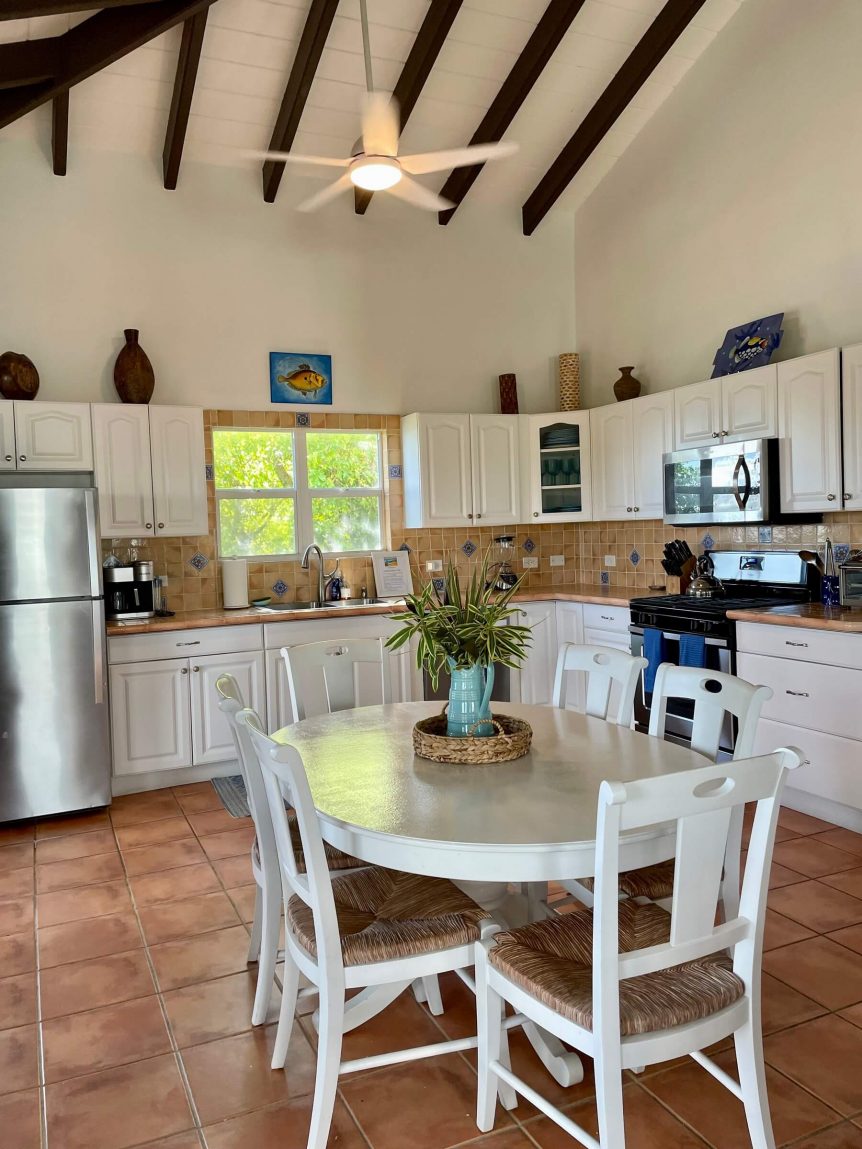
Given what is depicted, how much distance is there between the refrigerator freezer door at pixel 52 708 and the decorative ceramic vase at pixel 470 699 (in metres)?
2.41

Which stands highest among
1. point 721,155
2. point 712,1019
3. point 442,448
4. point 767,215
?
point 721,155

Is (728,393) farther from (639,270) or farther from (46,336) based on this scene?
(46,336)

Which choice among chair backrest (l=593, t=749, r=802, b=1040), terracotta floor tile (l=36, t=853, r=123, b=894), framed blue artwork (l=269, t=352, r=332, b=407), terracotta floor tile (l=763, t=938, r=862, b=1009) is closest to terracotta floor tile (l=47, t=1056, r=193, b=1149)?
chair backrest (l=593, t=749, r=802, b=1040)

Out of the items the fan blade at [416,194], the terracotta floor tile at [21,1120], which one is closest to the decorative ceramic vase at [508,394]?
the fan blade at [416,194]

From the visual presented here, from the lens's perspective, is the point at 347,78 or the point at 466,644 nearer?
the point at 466,644

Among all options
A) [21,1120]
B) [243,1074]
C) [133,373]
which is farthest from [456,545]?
[21,1120]

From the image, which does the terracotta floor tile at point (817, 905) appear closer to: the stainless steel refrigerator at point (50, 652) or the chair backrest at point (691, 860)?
the chair backrest at point (691, 860)

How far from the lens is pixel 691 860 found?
63.0 inches

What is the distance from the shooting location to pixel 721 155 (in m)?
4.93

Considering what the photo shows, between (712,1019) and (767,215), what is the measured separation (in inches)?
169

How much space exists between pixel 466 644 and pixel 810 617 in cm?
208

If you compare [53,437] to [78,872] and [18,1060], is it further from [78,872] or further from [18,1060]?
[18,1060]

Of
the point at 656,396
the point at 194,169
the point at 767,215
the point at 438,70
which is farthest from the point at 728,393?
the point at 194,169

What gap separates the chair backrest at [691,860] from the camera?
1521 mm
